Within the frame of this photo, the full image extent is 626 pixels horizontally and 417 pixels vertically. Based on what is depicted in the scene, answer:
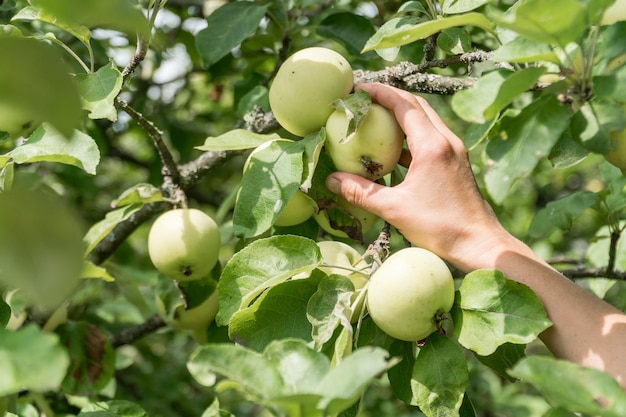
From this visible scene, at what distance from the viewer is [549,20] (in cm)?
81

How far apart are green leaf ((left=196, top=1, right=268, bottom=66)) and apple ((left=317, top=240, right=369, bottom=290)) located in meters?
0.72

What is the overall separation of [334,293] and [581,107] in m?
0.44

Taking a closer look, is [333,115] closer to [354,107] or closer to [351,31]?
[354,107]

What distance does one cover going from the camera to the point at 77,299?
2.10 metres

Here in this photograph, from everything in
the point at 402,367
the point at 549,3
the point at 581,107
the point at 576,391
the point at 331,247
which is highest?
the point at 549,3

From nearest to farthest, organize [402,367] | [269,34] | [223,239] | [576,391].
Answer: [576,391] → [402,367] → [223,239] → [269,34]

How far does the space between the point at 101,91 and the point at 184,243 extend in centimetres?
36

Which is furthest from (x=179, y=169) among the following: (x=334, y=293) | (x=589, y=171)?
(x=589, y=171)

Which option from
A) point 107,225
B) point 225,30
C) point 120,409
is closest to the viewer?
point 120,409

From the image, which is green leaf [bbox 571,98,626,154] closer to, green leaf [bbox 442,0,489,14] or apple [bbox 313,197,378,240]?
green leaf [bbox 442,0,489,14]

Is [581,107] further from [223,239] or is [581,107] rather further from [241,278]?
[223,239]

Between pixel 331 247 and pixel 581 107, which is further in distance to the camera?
pixel 331 247

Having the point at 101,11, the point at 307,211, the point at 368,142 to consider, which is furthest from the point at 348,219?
the point at 101,11

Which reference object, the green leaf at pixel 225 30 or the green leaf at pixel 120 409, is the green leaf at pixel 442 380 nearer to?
the green leaf at pixel 120 409
